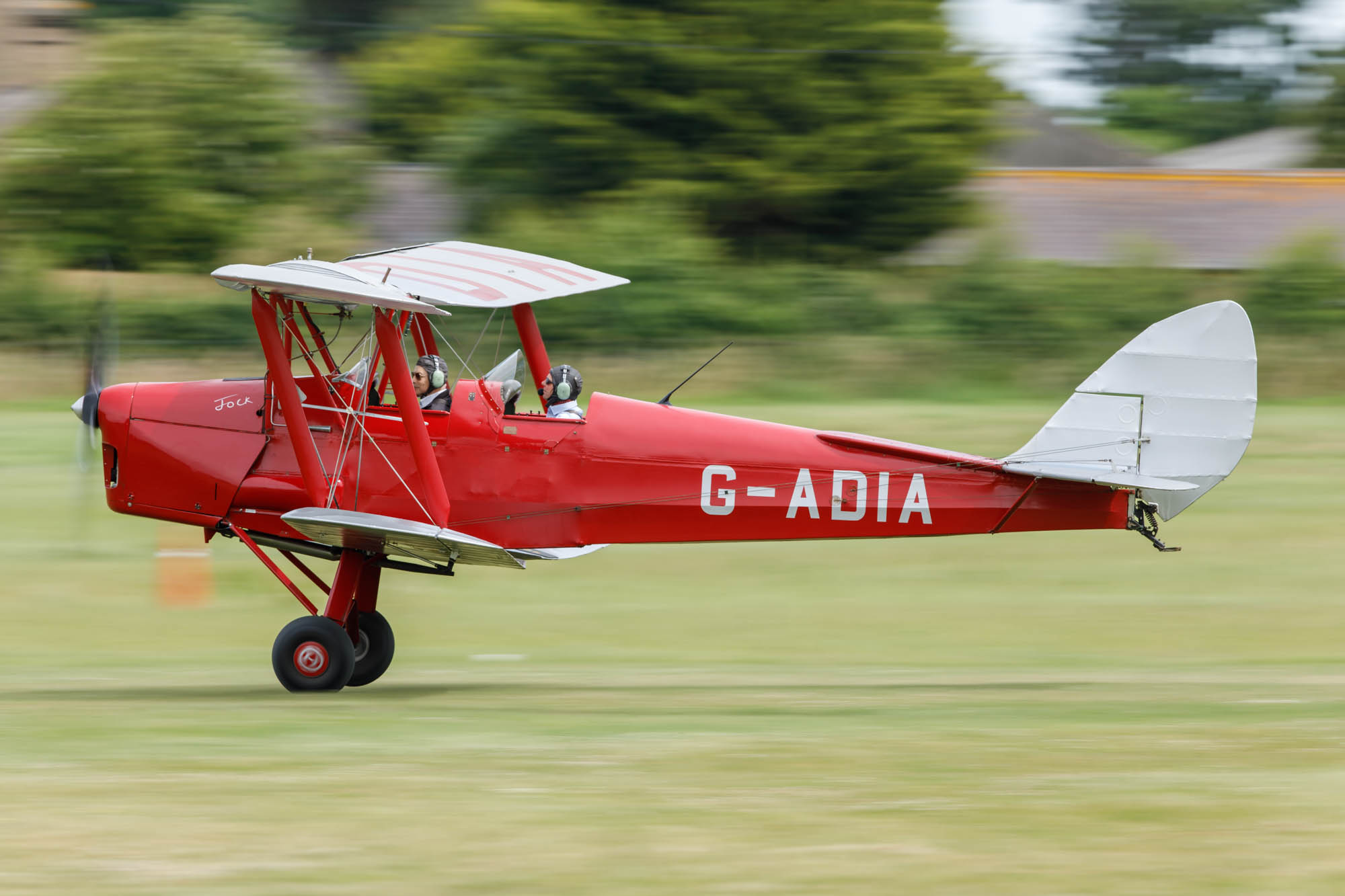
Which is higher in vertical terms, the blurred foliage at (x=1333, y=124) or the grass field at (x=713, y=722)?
the blurred foliage at (x=1333, y=124)

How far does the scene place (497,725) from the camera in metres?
8.64

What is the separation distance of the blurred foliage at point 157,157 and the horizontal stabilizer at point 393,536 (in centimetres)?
1646

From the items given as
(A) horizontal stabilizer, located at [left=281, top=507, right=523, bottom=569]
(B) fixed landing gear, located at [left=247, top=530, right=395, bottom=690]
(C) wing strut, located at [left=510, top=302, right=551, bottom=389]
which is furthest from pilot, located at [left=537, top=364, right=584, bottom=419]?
(B) fixed landing gear, located at [left=247, top=530, right=395, bottom=690]

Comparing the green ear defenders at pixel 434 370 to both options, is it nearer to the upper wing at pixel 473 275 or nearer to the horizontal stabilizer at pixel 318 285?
the upper wing at pixel 473 275

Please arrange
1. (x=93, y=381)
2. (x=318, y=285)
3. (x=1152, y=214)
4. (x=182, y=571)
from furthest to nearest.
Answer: (x=1152, y=214), (x=182, y=571), (x=93, y=381), (x=318, y=285)

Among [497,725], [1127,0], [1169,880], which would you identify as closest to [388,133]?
[497,725]

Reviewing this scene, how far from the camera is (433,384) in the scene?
9938mm

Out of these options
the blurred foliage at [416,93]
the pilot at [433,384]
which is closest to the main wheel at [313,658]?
the pilot at [433,384]

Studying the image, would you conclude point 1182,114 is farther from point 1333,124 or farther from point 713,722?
point 713,722

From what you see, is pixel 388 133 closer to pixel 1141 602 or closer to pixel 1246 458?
pixel 1246 458

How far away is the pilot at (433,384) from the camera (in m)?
9.91

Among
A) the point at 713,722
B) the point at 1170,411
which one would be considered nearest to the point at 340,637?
the point at 713,722

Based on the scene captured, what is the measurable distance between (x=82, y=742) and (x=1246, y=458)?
14.3 meters

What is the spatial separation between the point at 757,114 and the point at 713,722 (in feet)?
62.7
